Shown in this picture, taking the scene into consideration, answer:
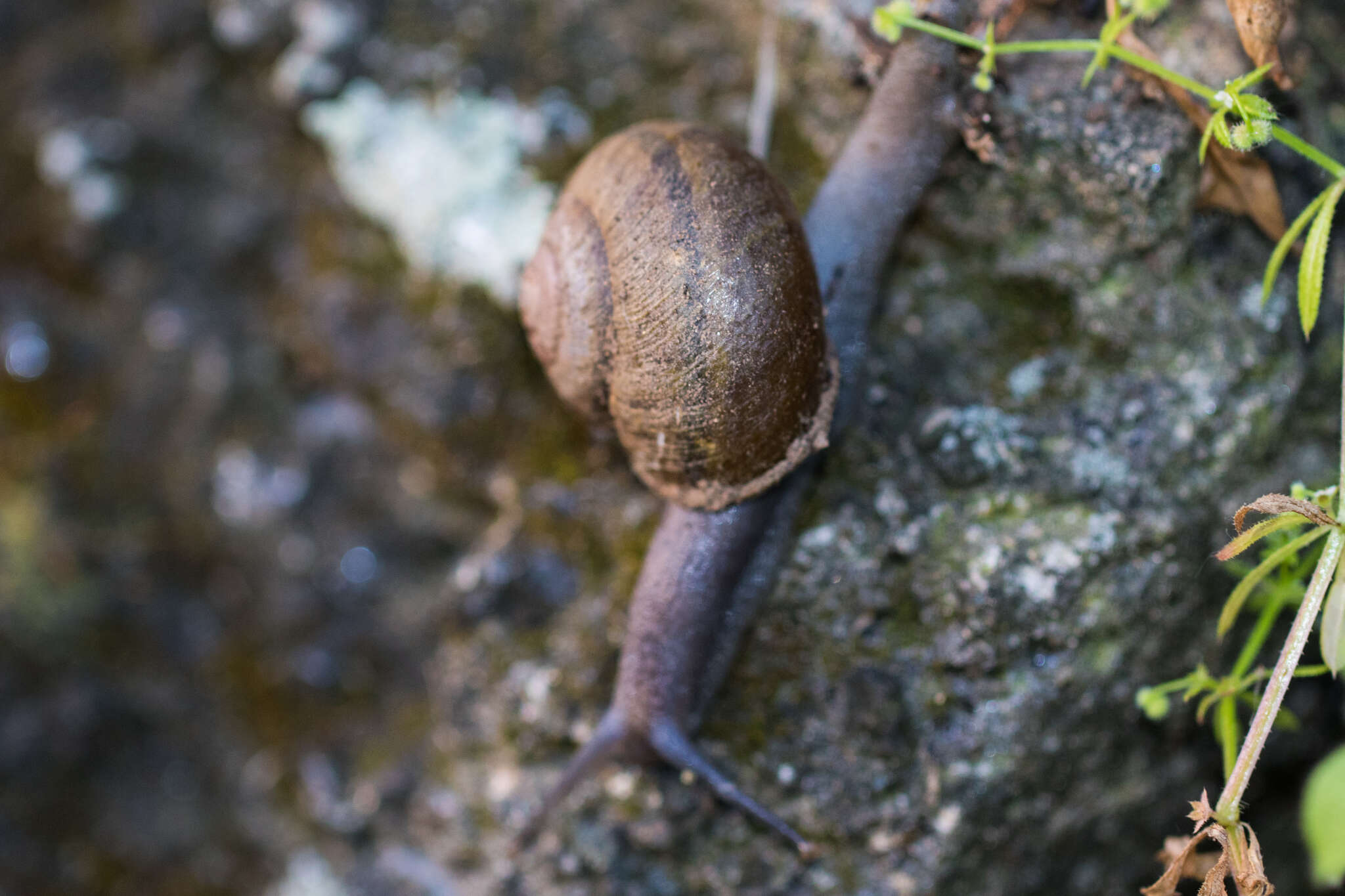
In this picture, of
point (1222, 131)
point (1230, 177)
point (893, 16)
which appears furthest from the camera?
point (1230, 177)

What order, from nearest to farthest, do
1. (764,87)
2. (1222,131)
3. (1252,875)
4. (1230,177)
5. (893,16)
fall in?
(1252,875), (1222,131), (893,16), (1230,177), (764,87)

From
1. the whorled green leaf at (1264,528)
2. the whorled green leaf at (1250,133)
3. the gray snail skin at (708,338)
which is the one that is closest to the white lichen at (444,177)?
the gray snail skin at (708,338)

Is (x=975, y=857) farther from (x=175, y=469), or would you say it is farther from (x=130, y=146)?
(x=130, y=146)

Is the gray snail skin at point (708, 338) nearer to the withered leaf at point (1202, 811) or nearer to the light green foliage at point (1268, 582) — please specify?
the light green foliage at point (1268, 582)

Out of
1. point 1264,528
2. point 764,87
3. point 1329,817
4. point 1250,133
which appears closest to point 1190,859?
point 1329,817

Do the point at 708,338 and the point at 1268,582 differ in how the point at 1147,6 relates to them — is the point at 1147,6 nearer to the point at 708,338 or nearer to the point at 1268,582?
the point at 708,338

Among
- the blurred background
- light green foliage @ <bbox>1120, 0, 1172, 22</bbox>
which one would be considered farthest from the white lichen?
light green foliage @ <bbox>1120, 0, 1172, 22</bbox>

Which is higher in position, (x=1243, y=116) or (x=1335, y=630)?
(x=1243, y=116)
